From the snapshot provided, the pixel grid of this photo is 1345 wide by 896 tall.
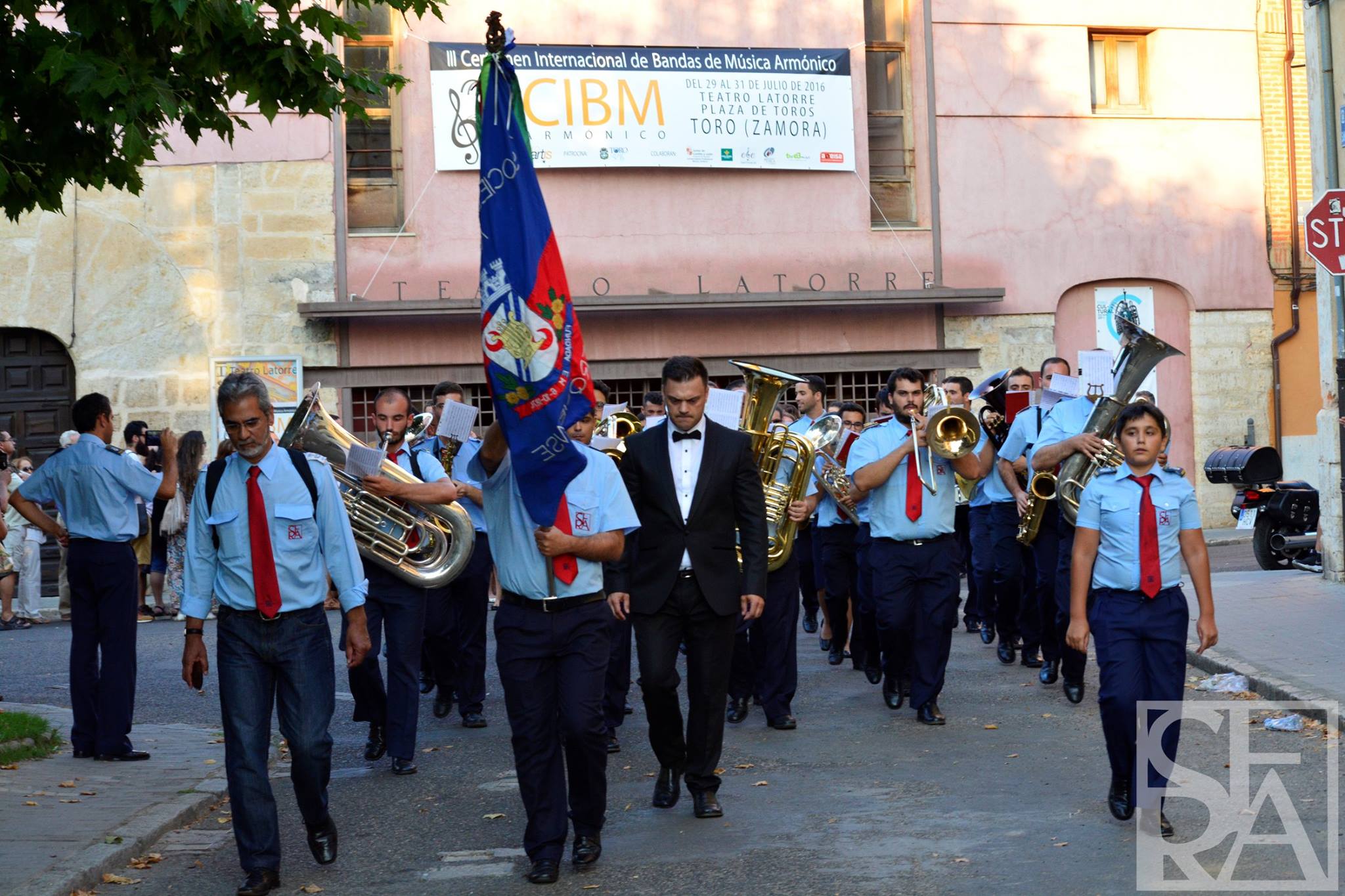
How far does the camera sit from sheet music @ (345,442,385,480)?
8.73m

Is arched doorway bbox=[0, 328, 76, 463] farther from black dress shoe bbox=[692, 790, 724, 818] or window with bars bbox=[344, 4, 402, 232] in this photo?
black dress shoe bbox=[692, 790, 724, 818]

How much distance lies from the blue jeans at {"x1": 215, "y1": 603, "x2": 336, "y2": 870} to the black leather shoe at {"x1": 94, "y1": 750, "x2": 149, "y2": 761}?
2.61 m

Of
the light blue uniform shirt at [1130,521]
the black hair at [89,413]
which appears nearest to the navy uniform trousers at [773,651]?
the light blue uniform shirt at [1130,521]

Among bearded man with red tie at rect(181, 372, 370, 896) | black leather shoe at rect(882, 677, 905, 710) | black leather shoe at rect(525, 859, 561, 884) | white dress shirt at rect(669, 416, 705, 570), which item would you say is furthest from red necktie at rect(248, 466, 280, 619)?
black leather shoe at rect(882, 677, 905, 710)

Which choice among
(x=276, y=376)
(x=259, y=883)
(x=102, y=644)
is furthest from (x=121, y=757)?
(x=276, y=376)

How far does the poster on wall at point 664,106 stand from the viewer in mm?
21516

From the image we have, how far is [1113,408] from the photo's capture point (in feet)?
32.1

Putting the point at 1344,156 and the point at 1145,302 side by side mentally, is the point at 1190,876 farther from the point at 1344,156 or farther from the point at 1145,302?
the point at 1145,302

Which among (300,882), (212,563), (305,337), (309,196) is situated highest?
(309,196)

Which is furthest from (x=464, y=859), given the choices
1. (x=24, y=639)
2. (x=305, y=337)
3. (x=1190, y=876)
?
(x=305, y=337)

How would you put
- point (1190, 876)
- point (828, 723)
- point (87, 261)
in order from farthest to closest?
point (87, 261) < point (828, 723) < point (1190, 876)

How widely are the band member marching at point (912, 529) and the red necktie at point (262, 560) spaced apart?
13.8 feet

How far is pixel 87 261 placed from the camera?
20797 millimetres

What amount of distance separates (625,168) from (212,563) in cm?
1586
